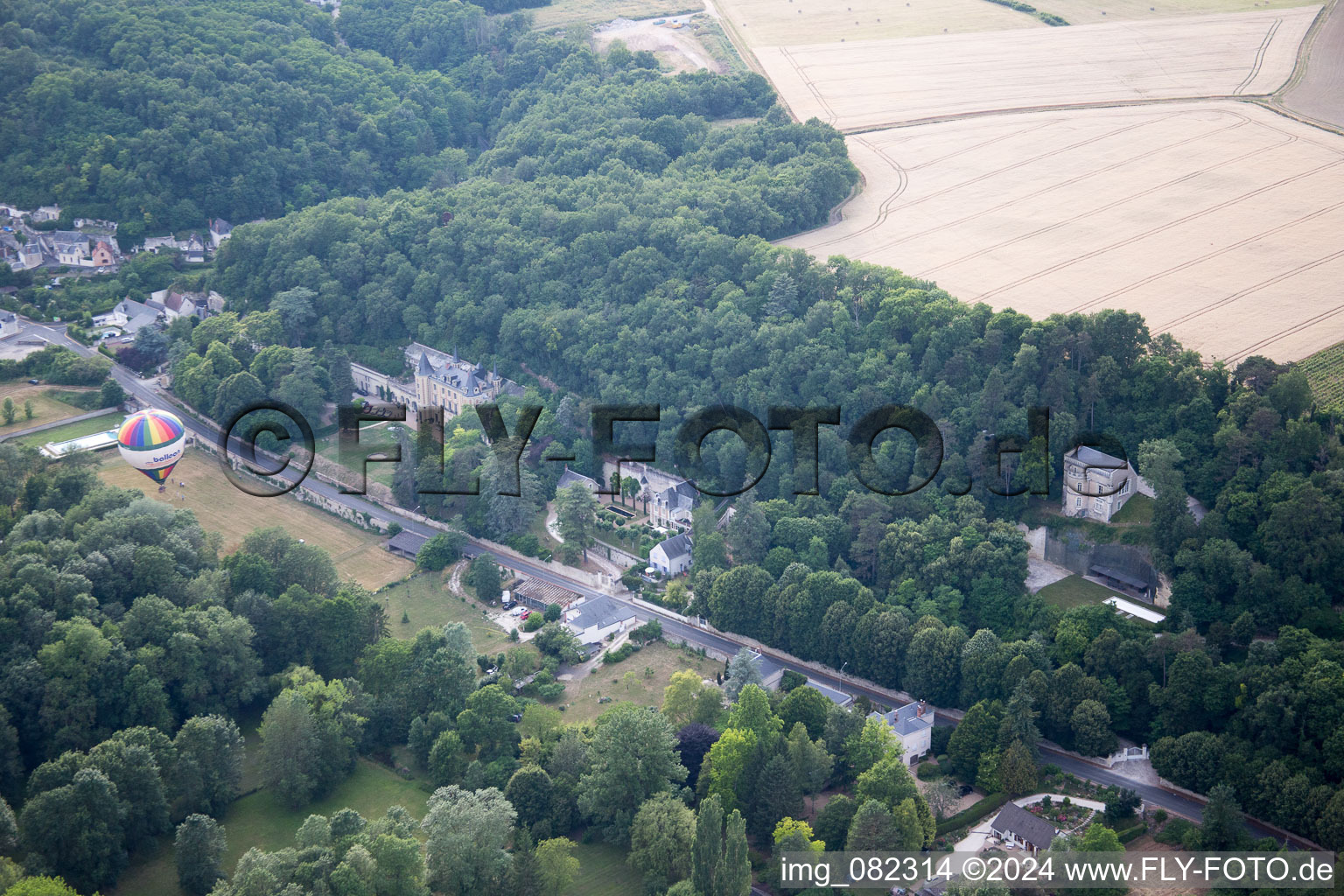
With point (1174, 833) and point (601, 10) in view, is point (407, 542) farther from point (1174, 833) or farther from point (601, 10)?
point (601, 10)

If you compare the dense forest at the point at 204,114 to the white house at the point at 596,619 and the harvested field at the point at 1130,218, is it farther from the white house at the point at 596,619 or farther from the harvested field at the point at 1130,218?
the white house at the point at 596,619

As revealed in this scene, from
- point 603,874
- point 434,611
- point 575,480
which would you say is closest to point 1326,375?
point 575,480

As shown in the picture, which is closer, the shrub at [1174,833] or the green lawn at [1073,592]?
the shrub at [1174,833]

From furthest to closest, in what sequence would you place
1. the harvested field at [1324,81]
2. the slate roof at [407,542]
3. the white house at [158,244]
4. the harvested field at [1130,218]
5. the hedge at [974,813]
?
1. the white house at [158,244]
2. the harvested field at [1324,81]
3. the harvested field at [1130,218]
4. the slate roof at [407,542]
5. the hedge at [974,813]

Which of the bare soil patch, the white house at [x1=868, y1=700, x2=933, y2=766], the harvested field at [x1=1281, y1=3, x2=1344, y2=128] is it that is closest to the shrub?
the white house at [x1=868, y1=700, x2=933, y2=766]

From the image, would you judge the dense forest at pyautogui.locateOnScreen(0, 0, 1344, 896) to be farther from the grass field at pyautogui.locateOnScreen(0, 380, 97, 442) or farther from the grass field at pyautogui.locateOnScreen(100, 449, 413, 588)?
the grass field at pyautogui.locateOnScreen(100, 449, 413, 588)

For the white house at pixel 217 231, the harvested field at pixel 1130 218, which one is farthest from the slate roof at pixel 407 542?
the white house at pixel 217 231

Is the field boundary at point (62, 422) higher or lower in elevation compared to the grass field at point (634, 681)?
higher
